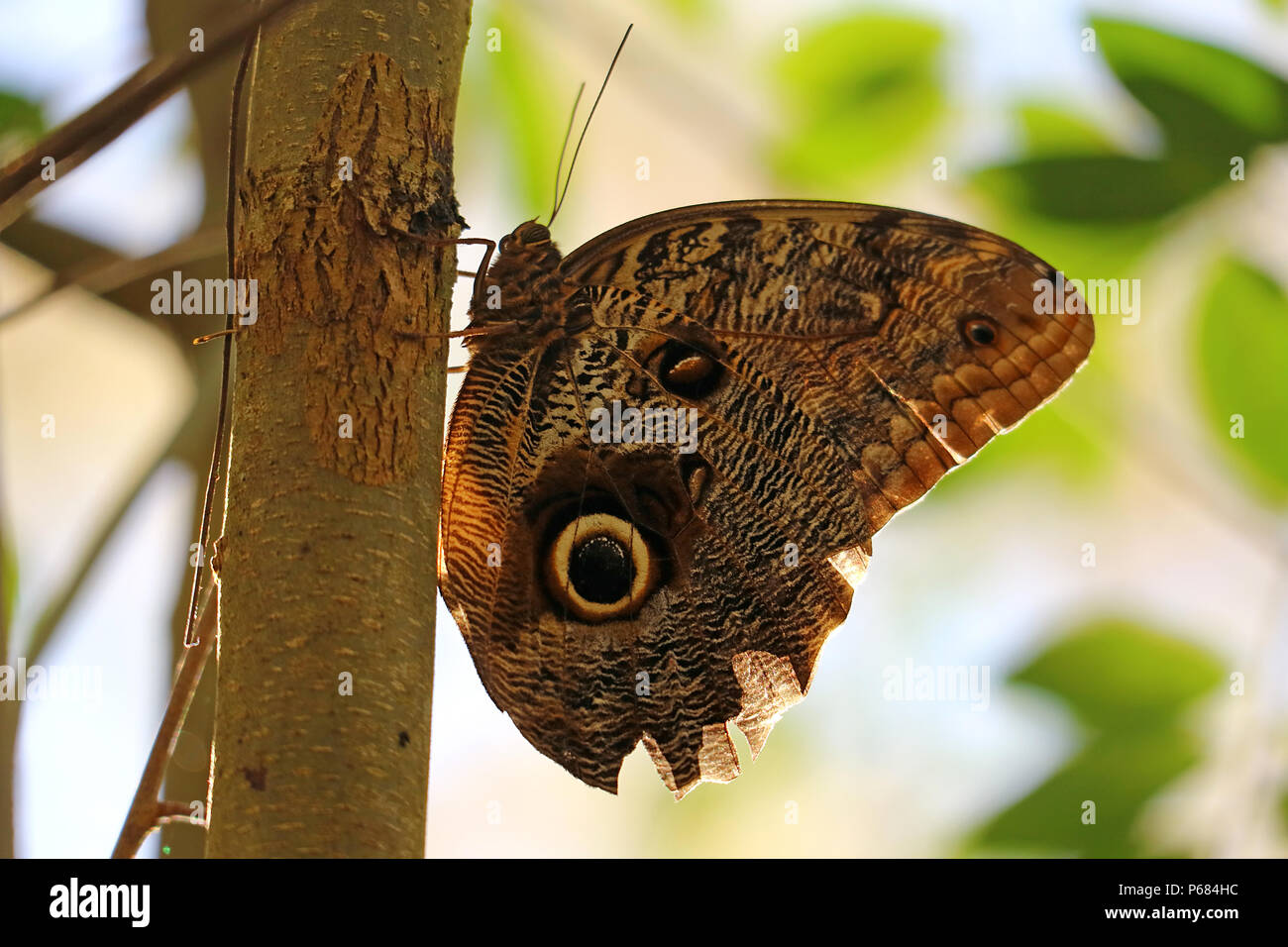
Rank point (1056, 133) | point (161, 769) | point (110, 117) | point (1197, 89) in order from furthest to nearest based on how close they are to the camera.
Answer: point (1056, 133), point (1197, 89), point (161, 769), point (110, 117)

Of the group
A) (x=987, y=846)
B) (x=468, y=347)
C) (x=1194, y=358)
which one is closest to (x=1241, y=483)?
(x=1194, y=358)

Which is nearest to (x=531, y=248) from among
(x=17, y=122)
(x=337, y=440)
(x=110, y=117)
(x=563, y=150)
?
(x=563, y=150)

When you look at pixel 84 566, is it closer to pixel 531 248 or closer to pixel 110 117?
pixel 531 248

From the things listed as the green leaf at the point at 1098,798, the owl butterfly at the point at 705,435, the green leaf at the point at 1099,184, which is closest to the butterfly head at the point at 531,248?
the owl butterfly at the point at 705,435

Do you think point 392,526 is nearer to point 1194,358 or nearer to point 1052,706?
point 1052,706

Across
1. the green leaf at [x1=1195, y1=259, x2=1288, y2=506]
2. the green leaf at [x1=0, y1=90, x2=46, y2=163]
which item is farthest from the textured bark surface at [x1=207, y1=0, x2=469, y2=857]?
the green leaf at [x1=1195, y1=259, x2=1288, y2=506]

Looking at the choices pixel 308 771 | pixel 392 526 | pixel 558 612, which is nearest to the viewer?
pixel 308 771
